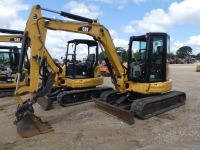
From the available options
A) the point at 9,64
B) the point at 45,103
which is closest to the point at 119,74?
the point at 45,103

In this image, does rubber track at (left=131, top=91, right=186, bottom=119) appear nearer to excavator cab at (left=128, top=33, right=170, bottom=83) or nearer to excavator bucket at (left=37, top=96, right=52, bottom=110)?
excavator cab at (left=128, top=33, right=170, bottom=83)

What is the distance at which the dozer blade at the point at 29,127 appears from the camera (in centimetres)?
642

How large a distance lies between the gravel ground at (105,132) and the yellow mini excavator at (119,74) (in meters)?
0.31

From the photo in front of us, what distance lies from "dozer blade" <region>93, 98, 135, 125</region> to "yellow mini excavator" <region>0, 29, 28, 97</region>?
4.65 meters

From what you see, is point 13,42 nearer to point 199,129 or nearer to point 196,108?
point 196,108

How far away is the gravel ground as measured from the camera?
5.78m

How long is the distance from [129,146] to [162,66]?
377 centimetres

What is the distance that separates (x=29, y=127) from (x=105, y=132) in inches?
72.7

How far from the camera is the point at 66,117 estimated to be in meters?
8.20

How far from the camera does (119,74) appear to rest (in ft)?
30.3

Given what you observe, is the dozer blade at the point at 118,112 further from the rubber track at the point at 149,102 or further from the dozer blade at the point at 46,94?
the dozer blade at the point at 46,94

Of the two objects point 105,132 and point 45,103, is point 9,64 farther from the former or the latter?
point 105,132

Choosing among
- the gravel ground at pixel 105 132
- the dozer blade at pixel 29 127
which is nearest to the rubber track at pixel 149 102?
the gravel ground at pixel 105 132

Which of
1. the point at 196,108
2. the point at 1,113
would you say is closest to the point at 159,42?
the point at 196,108
